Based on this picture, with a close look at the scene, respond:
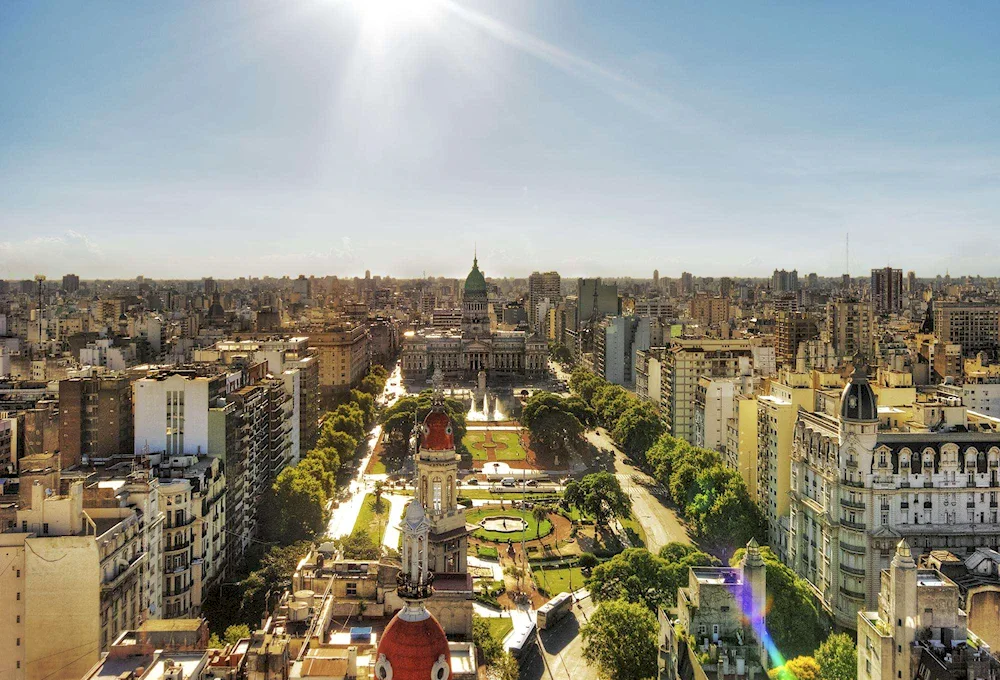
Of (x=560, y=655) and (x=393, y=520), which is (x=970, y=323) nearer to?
(x=393, y=520)

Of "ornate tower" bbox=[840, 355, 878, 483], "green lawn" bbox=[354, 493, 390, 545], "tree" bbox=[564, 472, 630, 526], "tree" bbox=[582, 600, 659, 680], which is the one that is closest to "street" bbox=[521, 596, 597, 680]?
"tree" bbox=[582, 600, 659, 680]

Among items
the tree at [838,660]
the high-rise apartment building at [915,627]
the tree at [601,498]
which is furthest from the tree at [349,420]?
the high-rise apartment building at [915,627]

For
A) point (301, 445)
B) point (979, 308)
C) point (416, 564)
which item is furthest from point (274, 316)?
point (416, 564)

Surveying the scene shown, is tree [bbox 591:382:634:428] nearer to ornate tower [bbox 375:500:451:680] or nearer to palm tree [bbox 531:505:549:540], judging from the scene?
palm tree [bbox 531:505:549:540]

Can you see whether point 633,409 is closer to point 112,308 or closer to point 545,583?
point 545,583

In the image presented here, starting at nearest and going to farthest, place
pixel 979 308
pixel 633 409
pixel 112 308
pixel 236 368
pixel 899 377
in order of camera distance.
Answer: pixel 899 377
pixel 236 368
pixel 633 409
pixel 979 308
pixel 112 308

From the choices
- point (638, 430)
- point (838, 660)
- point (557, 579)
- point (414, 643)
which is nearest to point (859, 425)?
point (838, 660)
